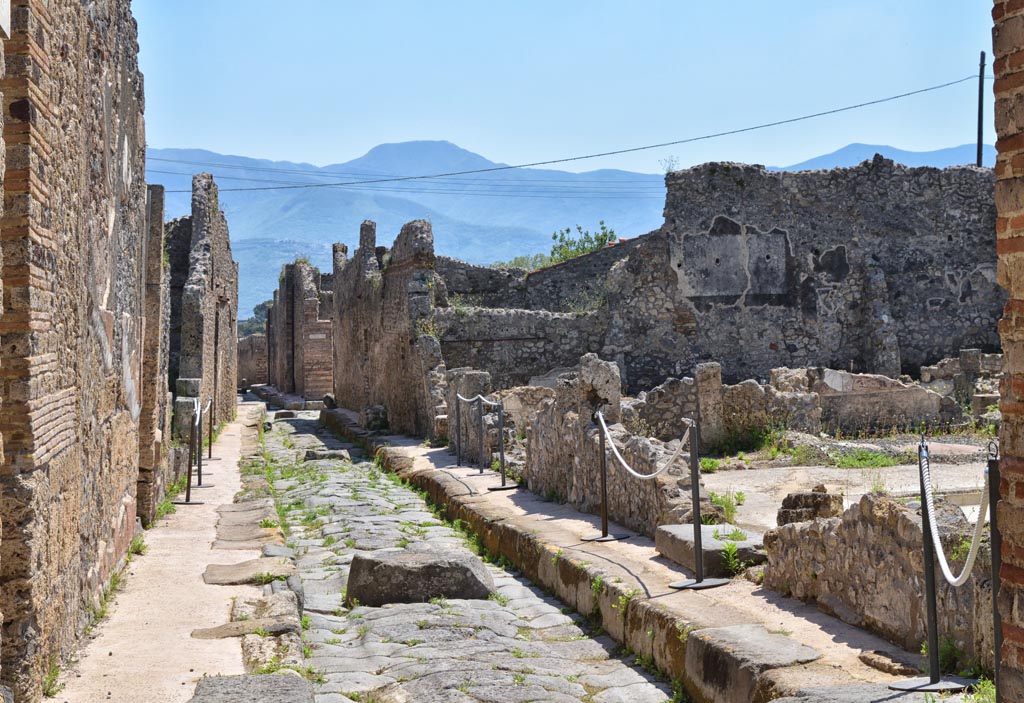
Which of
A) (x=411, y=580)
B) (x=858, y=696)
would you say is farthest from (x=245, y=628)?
(x=858, y=696)

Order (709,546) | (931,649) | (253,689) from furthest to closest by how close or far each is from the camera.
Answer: (709,546) → (253,689) → (931,649)

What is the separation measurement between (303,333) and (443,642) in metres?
22.9

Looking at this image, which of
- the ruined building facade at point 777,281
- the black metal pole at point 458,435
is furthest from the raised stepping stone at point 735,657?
the ruined building facade at point 777,281

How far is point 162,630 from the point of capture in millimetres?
5578

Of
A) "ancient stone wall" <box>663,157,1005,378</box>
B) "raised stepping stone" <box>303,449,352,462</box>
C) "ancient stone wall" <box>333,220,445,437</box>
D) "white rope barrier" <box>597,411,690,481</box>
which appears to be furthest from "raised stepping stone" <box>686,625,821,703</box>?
"ancient stone wall" <box>663,157,1005,378</box>

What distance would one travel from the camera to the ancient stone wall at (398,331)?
16.0 meters

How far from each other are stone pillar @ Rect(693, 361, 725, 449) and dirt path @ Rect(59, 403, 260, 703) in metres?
6.28

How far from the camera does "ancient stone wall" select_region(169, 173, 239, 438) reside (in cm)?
1494

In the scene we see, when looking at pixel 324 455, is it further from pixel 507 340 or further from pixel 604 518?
pixel 604 518

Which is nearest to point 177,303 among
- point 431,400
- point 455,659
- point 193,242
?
point 193,242

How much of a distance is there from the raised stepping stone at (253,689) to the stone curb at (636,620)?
1.79 metres

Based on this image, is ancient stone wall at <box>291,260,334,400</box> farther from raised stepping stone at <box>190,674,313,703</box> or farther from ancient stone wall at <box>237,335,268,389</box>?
raised stepping stone at <box>190,674,313,703</box>

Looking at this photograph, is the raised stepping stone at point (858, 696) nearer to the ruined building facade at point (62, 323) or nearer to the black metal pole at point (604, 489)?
the ruined building facade at point (62, 323)

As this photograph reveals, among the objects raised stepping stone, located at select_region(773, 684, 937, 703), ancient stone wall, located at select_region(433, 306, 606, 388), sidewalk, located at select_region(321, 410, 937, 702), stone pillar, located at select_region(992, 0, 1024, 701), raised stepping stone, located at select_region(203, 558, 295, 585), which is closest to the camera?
stone pillar, located at select_region(992, 0, 1024, 701)
